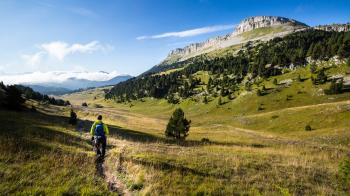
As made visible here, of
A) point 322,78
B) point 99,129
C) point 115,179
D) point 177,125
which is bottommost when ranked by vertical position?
point 177,125

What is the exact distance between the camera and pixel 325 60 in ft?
488

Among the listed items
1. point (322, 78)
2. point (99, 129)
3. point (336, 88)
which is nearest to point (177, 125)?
point (99, 129)

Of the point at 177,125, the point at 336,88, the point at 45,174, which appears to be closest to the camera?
the point at 45,174

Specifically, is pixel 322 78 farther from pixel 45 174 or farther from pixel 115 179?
pixel 45 174

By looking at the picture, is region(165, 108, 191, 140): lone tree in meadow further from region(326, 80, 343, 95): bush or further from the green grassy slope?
region(326, 80, 343, 95): bush

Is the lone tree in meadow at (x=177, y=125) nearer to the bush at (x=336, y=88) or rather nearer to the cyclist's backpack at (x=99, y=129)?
the cyclist's backpack at (x=99, y=129)

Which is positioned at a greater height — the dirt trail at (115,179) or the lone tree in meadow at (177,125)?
the dirt trail at (115,179)

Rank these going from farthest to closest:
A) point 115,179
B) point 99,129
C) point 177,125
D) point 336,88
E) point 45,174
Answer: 1. point 336,88
2. point 177,125
3. point 99,129
4. point 115,179
5. point 45,174

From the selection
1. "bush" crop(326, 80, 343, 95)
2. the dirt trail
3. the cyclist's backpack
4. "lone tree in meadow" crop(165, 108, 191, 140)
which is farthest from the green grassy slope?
"bush" crop(326, 80, 343, 95)

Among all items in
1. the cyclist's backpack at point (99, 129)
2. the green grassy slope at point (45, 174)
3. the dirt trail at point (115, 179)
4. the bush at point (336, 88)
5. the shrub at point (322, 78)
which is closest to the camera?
the green grassy slope at point (45, 174)

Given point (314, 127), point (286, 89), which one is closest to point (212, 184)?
point (314, 127)

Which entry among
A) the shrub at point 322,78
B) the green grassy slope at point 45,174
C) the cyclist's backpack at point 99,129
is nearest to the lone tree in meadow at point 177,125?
the cyclist's backpack at point 99,129

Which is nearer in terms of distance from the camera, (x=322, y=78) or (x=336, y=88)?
(x=336, y=88)

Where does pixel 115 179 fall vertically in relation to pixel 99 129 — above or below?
below
